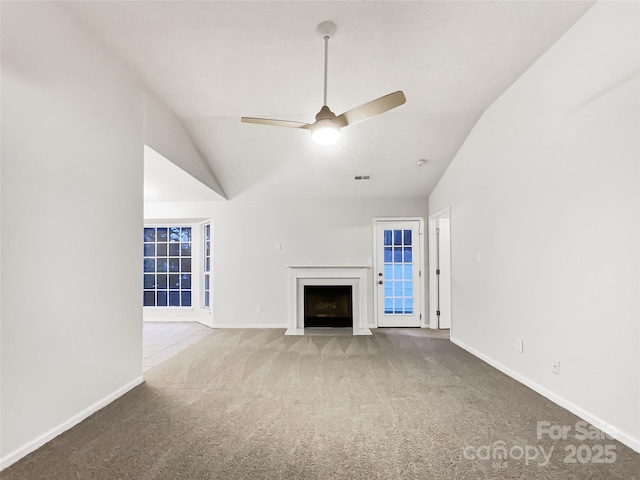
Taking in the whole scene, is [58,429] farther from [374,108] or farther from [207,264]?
[207,264]

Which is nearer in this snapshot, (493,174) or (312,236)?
(493,174)

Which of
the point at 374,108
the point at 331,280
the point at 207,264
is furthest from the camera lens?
the point at 207,264

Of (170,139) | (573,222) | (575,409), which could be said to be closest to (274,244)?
(170,139)

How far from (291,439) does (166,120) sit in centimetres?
332

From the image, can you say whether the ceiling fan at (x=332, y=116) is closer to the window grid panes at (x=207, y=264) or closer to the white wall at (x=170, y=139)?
the white wall at (x=170, y=139)

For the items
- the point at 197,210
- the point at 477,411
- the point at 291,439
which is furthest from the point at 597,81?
the point at 197,210

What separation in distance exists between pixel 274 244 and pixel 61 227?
160 inches

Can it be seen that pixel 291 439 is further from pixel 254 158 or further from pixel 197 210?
pixel 197 210

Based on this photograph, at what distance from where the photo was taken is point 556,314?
2852 mm

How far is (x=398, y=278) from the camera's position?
6.40 m

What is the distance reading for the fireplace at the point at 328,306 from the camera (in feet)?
20.7

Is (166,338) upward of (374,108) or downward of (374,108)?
downward

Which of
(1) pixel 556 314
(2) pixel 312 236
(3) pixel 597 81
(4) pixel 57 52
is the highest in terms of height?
(4) pixel 57 52

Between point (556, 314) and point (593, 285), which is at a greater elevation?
point (593, 285)
